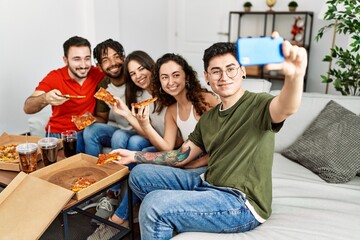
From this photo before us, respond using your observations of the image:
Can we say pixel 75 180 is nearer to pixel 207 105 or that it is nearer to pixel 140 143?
pixel 140 143

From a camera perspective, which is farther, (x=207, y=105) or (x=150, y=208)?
(x=207, y=105)

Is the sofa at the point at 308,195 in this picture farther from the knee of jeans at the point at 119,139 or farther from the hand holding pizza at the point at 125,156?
the knee of jeans at the point at 119,139

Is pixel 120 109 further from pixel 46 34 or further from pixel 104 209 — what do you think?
pixel 46 34

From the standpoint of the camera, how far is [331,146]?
1.87 m

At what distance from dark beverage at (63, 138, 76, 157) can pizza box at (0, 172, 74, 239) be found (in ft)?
1.22

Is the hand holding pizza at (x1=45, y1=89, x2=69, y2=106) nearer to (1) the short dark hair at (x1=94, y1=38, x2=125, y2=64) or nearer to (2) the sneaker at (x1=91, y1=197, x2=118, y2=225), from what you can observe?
(1) the short dark hair at (x1=94, y1=38, x2=125, y2=64)

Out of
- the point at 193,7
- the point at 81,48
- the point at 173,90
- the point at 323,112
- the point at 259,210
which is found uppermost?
the point at 193,7

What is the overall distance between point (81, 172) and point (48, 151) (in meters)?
0.22

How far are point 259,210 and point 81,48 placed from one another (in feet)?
5.51

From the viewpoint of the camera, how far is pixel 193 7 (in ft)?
16.0

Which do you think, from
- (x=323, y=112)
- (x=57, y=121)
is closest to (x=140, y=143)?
(x=57, y=121)

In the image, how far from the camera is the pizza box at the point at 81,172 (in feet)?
5.19

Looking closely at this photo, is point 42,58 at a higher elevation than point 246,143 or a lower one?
higher

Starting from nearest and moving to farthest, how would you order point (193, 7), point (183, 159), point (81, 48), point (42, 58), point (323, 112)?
1. point (183, 159)
2. point (323, 112)
3. point (81, 48)
4. point (42, 58)
5. point (193, 7)
